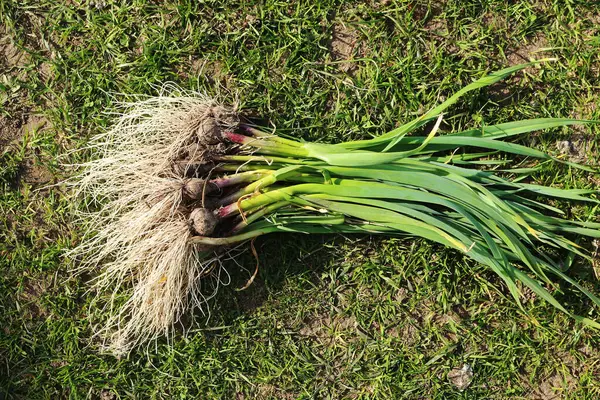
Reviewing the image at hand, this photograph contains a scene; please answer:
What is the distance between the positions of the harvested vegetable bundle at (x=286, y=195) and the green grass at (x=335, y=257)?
146 mm

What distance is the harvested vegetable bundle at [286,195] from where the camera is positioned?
5.57 ft

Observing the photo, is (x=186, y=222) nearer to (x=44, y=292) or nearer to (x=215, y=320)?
(x=215, y=320)

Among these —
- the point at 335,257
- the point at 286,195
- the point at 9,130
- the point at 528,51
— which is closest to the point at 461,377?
the point at 335,257

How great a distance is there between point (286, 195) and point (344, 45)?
0.59 meters

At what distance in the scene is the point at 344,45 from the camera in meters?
1.96

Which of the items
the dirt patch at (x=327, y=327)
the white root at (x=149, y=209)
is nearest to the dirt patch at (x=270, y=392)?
the dirt patch at (x=327, y=327)

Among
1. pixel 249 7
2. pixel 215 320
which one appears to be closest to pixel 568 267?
pixel 215 320

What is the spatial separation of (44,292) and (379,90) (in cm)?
134

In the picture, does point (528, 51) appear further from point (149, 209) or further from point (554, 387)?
point (149, 209)

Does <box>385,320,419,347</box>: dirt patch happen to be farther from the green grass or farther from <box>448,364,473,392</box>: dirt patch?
<box>448,364,473,392</box>: dirt patch

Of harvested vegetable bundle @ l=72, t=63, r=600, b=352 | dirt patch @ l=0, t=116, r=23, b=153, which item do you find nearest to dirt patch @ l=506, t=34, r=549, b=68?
harvested vegetable bundle @ l=72, t=63, r=600, b=352

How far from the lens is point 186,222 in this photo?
1733mm

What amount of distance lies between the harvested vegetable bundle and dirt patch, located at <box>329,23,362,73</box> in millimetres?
331

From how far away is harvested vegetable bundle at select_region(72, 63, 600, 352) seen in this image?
5.57 ft
